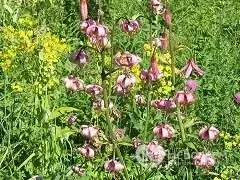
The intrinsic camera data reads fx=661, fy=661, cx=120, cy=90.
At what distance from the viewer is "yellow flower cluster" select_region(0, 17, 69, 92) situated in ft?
10.3

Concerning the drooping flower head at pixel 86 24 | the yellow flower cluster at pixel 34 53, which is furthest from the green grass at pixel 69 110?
the drooping flower head at pixel 86 24

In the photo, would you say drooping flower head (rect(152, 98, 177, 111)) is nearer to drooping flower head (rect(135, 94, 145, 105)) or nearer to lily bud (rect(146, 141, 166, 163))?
lily bud (rect(146, 141, 166, 163))

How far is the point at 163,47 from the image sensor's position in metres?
2.62

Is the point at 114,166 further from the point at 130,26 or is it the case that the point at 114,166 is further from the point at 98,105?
the point at 130,26

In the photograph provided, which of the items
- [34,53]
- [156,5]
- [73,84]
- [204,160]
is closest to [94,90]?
[73,84]

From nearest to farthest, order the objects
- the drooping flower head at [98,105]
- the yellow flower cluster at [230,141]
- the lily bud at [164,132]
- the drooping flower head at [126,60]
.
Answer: the drooping flower head at [126,60]
the lily bud at [164,132]
the drooping flower head at [98,105]
the yellow flower cluster at [230,141]

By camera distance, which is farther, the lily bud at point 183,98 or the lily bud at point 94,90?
the lily bud at point 94,90

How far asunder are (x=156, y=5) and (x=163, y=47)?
0.17 m

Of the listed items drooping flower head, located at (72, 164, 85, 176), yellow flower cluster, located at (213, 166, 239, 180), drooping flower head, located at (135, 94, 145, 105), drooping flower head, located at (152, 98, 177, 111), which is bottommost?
yellow flower cluster, located at (213, 166, 239, 180)

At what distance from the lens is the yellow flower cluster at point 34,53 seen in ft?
10.3

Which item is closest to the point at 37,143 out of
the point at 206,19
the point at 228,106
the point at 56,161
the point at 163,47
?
the point at 56,161

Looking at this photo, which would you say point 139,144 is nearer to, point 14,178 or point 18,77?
point 14,178

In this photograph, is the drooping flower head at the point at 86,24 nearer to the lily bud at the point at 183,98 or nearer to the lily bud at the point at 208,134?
the lily bud at the point at 183,98

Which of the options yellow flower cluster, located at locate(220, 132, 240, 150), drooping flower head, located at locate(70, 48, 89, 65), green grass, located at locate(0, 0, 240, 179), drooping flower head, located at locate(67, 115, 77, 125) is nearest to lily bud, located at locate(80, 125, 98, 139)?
green grass, located at locate(0, 0, 240, 179)
